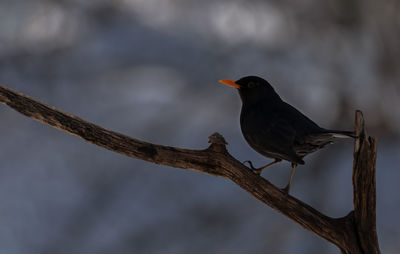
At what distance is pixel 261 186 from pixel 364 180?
59 centimetres

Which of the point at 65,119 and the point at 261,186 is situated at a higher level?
the point at 261,186

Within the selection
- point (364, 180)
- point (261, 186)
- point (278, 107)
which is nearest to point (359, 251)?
point (364, 180)

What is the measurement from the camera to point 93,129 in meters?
2.79

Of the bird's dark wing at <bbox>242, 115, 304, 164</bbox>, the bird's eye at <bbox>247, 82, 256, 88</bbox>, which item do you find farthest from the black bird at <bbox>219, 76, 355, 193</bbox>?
the bird's eye at <bbox>247, 82, 256, 88</bbox>

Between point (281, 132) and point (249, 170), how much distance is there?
0.34 m

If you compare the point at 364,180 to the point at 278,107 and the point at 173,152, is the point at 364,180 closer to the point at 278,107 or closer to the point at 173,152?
the point at 278,107

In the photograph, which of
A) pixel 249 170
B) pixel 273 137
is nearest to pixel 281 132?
pixel 273 137

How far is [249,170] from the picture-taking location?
3.03 m

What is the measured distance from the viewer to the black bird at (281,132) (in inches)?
121

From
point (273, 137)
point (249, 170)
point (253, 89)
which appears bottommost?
point (249, 170)

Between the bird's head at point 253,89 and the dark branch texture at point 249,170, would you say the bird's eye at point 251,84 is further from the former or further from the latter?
the dark branch texture at point 249,170

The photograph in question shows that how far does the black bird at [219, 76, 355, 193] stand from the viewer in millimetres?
3062

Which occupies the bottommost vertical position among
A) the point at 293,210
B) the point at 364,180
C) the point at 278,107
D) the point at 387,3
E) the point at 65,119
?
the point at 65,119

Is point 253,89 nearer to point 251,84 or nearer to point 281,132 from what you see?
point 251,84
